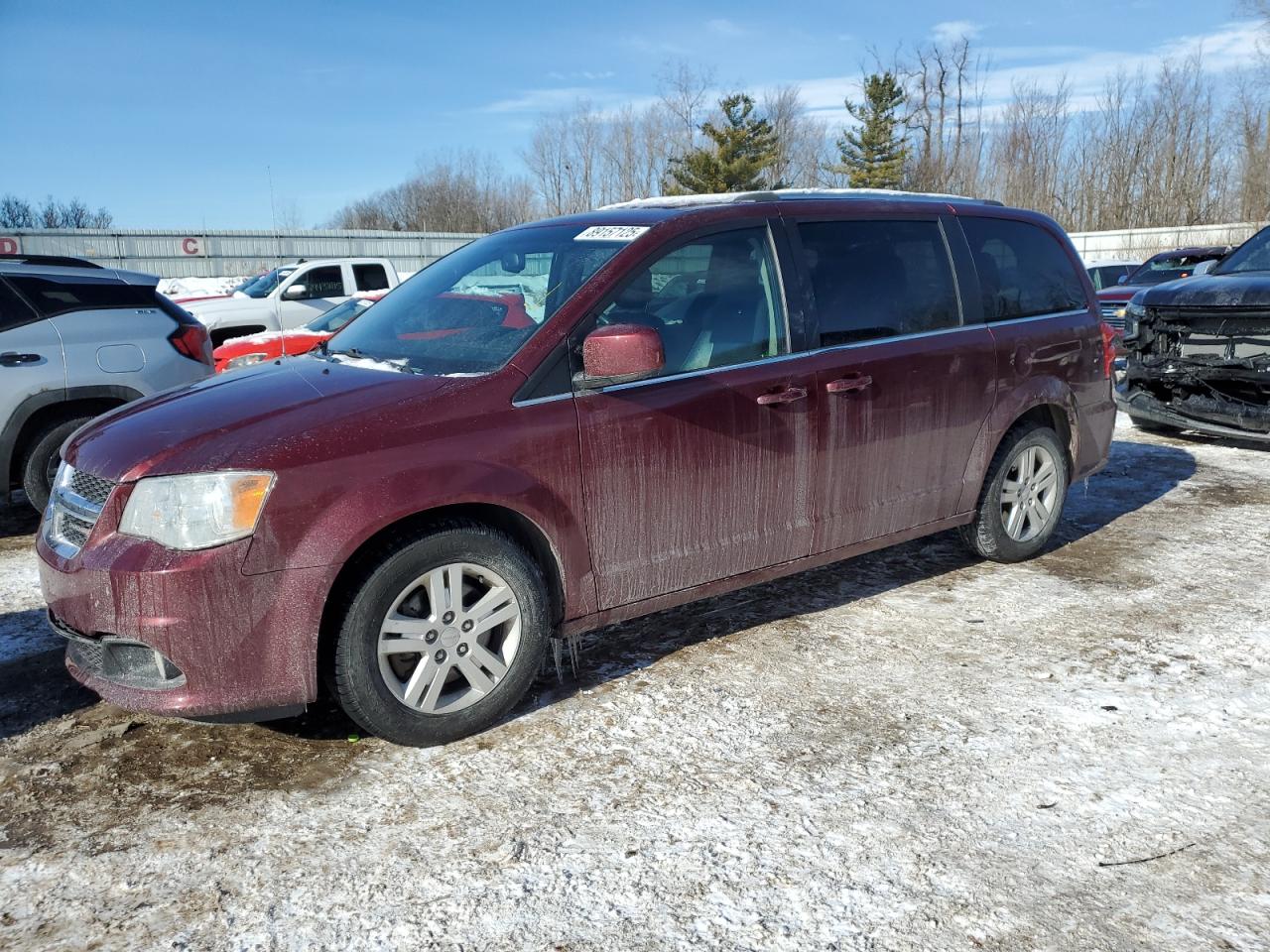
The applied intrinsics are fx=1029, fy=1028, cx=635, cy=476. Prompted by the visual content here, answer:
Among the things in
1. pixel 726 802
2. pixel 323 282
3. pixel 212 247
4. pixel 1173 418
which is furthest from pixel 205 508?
pixel 212 247

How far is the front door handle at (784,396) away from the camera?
4.05m

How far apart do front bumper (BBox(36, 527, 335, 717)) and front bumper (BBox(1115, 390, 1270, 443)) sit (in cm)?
660

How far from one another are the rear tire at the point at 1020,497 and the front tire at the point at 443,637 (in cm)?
264

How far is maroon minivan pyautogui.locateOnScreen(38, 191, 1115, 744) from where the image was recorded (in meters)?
3.12

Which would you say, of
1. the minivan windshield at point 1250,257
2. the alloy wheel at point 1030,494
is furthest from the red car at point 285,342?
the minivan windshield at point 1250,257

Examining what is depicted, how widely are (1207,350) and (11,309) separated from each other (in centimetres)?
846

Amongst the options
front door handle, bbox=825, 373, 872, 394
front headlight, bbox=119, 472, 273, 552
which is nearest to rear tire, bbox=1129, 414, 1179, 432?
front door handle, bbox=825, 373, 872, 394

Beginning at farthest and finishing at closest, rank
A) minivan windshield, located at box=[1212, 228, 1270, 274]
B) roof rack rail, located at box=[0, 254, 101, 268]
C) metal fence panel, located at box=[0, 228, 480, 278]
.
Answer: metal fence panel, located at box=[0, 228, 480, 278]
minivan windshield, located at box=[1212, 228, 1270, 274]
roof rack rail, located at box=[0, 254, 101, 268]

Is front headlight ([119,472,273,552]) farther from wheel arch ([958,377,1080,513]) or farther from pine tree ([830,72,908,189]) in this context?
pine tree ([830,72,908,189])

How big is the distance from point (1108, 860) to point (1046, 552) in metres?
3.15

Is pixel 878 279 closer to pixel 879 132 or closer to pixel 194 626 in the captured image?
pixel 194 626

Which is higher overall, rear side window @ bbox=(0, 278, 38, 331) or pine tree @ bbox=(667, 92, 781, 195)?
pine tree @ bbox=(667, 92, 781, 195)

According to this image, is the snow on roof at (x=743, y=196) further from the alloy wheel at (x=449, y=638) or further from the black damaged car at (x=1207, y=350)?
the black damaged car at (x=1207, y=350)

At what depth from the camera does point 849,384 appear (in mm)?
4305
